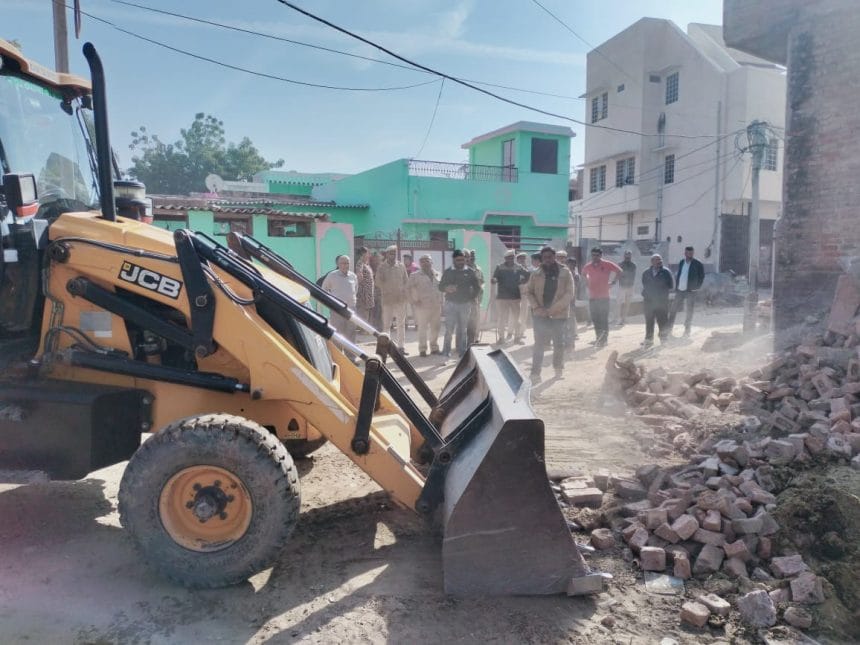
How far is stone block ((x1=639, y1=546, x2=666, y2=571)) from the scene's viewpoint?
3422 mm

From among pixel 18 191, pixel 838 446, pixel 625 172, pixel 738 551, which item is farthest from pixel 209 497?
pixel 625 172

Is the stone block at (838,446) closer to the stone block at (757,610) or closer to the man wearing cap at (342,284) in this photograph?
the stone block at (757,610)

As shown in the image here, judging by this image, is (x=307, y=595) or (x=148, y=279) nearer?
(x=307, y=595)

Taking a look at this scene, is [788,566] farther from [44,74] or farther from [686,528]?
[44,74]

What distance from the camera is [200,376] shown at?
12.0 feet

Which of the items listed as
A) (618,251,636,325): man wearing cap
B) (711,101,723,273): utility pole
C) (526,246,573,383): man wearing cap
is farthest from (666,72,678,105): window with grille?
(526,246,573,383): man wearing cap

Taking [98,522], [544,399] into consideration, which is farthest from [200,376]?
[544,399]

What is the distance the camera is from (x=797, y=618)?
2977 millimetres

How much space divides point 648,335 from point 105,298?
9.25 m

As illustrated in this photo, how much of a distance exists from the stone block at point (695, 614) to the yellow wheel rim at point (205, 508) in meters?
2.21

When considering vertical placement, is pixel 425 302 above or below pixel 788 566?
above

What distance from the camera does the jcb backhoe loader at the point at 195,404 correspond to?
3.14m

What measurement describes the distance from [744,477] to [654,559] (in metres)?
1.01

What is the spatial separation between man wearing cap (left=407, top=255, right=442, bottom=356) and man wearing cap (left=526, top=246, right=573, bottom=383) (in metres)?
2.54
